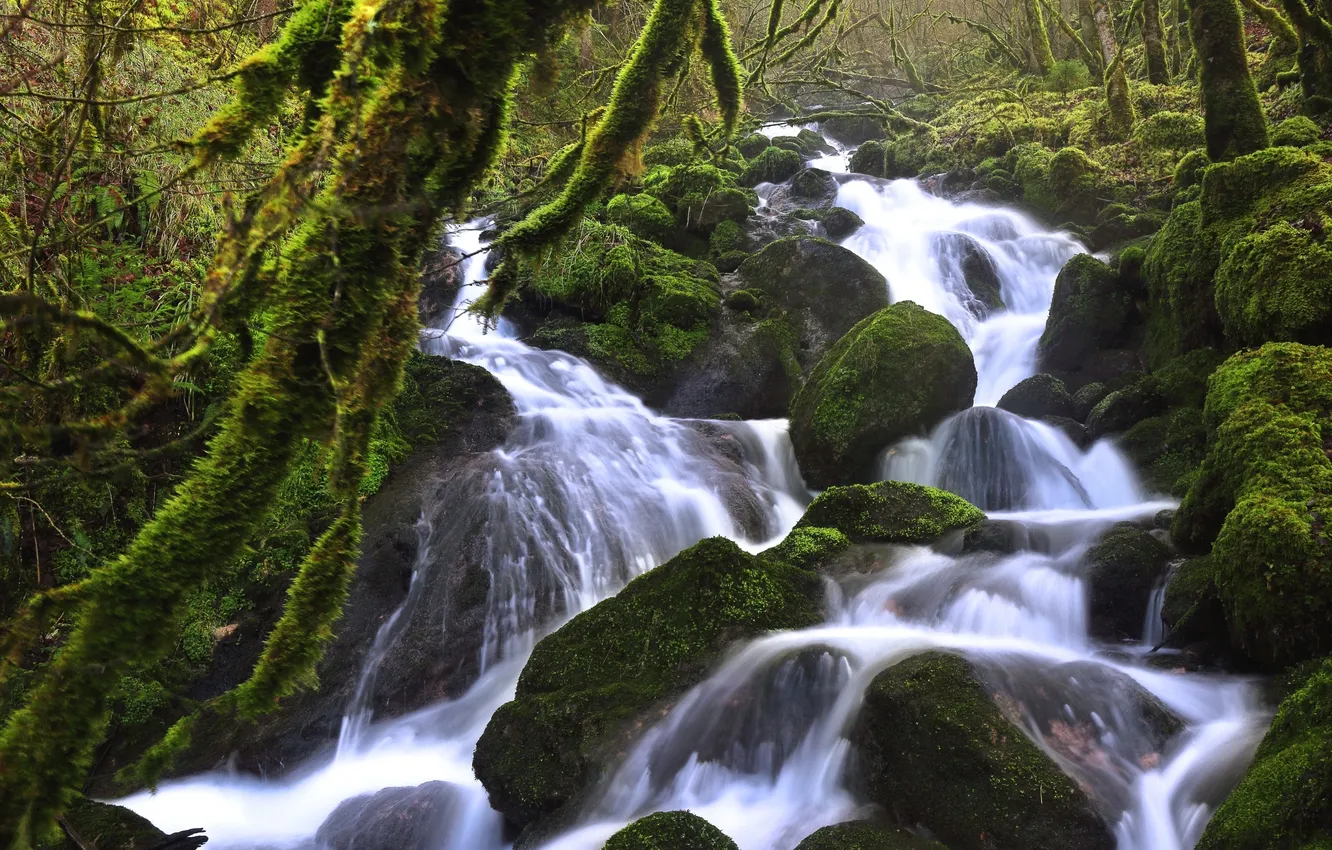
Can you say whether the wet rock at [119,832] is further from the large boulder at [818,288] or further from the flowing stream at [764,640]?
the large boulder at [818,288]

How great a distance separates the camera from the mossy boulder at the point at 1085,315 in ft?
34.7

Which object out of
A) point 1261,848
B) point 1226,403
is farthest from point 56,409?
point 1226,403

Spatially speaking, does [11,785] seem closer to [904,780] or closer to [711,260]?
[904,780]

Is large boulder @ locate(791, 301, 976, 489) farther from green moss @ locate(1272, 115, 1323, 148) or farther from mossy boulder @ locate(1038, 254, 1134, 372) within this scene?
green moss @ locate(1272, 115, 1323, 148)

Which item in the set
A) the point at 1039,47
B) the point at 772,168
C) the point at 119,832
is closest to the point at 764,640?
the point at 119,832

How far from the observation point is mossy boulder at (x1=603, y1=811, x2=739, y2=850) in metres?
3.77

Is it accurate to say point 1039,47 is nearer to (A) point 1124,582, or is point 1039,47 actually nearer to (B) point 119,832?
(A) point 1124,582

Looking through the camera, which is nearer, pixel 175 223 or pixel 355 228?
pixel 355 228

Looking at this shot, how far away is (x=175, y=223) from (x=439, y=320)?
5.58 metres

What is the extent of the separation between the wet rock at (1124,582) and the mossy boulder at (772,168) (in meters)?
15.6

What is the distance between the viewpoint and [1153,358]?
31.4 feet

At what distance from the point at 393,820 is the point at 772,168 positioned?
18228mm

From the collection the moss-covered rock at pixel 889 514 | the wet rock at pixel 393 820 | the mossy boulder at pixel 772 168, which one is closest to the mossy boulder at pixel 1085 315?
the moss-covered rock at pixel 889 514

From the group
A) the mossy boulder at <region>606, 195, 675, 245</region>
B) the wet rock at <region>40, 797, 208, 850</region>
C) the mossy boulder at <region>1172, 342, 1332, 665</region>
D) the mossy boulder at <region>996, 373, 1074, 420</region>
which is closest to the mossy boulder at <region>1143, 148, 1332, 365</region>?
the mossy boulder at <region>1172, 342, 1332, 665</region>
